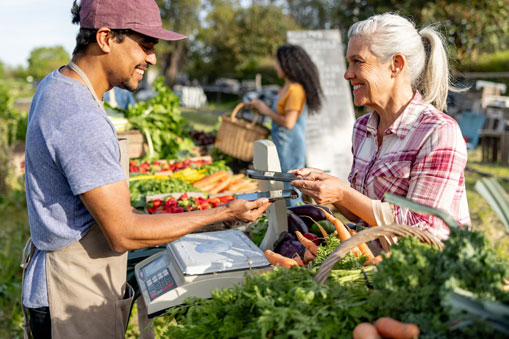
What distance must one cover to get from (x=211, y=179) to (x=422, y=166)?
260 centimetres

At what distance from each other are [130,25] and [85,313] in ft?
4.04

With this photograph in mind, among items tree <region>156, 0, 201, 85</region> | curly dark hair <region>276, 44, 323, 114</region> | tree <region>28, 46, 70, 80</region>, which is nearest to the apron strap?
curly dark hair <region>276, 44, 323, 114</region>

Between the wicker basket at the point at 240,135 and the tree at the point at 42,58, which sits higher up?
the tree at the point at 42,58

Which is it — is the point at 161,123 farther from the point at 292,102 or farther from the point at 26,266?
the point at 26,266

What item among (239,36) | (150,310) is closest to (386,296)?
(150,310)

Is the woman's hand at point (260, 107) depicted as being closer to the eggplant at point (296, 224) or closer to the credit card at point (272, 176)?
the eggplant at point (296, 224)

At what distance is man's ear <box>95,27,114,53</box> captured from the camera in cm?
175

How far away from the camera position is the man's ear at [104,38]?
175cm

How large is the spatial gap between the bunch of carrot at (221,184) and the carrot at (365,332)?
3.06 m

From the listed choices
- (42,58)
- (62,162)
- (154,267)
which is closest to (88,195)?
(62,162)

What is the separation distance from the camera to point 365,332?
118 cm

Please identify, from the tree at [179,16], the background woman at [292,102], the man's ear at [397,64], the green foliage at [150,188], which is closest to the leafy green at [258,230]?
the man's ear at [397,64]

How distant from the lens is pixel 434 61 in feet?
7.60

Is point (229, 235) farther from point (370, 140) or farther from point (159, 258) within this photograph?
point (370, 140)
